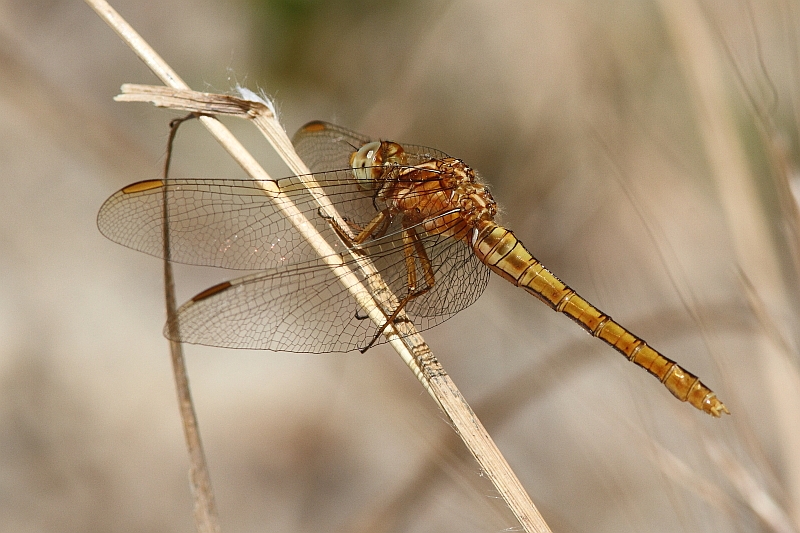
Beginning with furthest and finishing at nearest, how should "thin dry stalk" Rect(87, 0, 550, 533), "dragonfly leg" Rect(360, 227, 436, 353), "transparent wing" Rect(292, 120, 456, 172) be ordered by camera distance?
"transparent wing" Rect(292, 120, 456, 172) → "dragonfly leg" Rect(360, 227, 436, 353) → "thin dry stalk" Rect(87, 0, 550, 533)

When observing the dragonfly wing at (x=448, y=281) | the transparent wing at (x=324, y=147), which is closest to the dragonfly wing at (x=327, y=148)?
the transparent wing at (x=324, y=147)

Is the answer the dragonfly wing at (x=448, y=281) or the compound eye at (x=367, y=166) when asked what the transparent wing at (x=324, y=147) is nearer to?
the compound eye at (x=367, y=166)

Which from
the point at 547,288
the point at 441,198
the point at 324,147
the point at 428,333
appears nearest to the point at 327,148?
the point at 324,147

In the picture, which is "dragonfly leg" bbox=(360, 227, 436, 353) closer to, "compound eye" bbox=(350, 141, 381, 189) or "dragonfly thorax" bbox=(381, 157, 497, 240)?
"dragonfly thorax" bbox=(381, 157, 497, 240)

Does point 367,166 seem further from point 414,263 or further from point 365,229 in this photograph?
point 414,263

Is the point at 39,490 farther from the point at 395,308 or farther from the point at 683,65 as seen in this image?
the point at 683,65

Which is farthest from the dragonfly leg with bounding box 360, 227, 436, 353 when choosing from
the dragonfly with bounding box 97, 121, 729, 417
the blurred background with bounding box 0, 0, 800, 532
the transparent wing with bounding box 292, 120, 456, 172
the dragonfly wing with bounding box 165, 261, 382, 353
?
the transparent wing with bounding box 292, 120, 456, 172
